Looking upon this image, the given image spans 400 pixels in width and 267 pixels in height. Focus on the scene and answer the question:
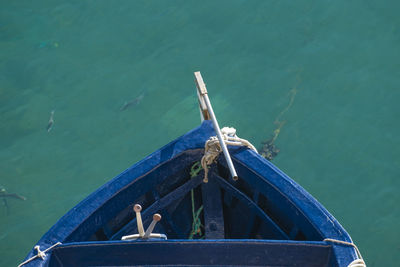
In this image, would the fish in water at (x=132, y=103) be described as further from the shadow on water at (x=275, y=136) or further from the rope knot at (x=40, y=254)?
the rope knot at (x=40, y=254)

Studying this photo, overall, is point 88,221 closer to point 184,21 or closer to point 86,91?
point 86,91

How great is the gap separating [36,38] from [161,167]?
4.10 metres

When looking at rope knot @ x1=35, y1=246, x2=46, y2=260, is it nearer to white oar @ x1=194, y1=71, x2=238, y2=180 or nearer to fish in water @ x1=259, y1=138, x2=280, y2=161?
white oar @ x1=194, y1=71, x2=238, y2=180

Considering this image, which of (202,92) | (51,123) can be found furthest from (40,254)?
(51,123)

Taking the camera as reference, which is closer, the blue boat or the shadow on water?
the blue boat

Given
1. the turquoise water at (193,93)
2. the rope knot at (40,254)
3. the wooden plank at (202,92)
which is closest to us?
the rope knot at (40,254)

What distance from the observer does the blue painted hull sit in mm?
3984

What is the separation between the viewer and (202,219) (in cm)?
500

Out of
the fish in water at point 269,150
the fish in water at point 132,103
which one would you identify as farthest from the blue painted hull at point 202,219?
the fish in water at point 132,103

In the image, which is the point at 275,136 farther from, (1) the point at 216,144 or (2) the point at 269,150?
(1) the point at 216,144

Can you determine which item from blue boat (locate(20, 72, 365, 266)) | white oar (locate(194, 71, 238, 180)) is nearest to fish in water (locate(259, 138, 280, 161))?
blue boat (locate(20, 72, 365, 266))

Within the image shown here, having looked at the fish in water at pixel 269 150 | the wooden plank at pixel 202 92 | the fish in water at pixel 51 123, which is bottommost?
the wooden plank at pixel 202 92

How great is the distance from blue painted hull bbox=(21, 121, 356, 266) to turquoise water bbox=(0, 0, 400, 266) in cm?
161

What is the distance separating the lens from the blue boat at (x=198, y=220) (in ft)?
13.0
